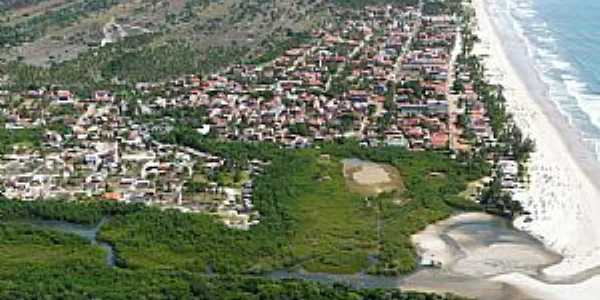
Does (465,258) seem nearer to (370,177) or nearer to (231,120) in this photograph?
(370,177)

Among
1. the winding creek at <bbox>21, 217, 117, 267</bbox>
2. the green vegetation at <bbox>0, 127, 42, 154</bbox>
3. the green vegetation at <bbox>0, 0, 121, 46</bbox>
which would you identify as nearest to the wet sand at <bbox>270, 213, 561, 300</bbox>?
the winding creek at <bbox>21, 217, 117, 267</bbox>

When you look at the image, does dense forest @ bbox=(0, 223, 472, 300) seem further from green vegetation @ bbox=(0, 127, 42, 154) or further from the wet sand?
green vegetation @ bbox=(0, 127, 42, 154)

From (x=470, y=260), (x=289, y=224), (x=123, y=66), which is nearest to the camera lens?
(x=470, y=260)

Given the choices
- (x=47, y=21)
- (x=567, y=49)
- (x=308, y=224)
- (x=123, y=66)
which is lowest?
(x=308, y=224)

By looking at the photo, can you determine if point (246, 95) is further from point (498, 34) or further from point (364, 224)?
point (498, 34)

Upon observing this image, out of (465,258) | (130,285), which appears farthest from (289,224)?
(130,285)

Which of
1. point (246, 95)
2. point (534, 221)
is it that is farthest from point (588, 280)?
point (246, 95)

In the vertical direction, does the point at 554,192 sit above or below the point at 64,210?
above
